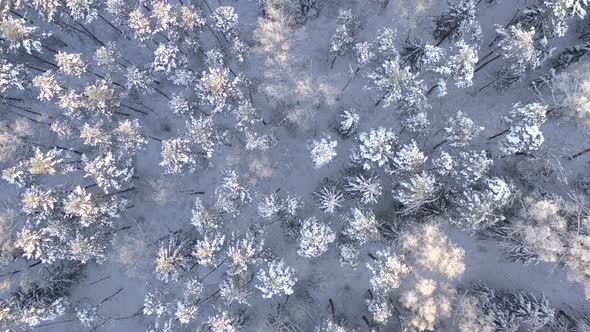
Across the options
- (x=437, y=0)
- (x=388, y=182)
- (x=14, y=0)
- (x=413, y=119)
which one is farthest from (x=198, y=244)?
(x=437, y=0)

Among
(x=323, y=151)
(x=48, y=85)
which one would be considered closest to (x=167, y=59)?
(x=48, y=85)

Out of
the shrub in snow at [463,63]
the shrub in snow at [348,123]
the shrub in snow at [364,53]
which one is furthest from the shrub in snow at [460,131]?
the shrub in snow at [364,53]

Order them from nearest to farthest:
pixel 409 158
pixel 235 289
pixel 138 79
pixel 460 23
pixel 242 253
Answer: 1. pixel 409 158
2. pixel 242 253
3. pixel 235 289
4. pixel 460 23
5. pixel 138 79

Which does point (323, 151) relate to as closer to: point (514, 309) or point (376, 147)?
point (376, 147)

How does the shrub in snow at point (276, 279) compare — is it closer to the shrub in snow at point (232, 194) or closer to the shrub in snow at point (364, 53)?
the shrub in snow at point (232, 194)

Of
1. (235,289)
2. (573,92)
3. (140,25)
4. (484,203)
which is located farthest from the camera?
(140,25)

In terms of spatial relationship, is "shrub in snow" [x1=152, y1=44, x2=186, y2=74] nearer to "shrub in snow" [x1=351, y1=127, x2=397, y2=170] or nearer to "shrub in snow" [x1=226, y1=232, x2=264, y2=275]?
"shrub in snow" [x1=226, y1=232, x2=264, y2=275]

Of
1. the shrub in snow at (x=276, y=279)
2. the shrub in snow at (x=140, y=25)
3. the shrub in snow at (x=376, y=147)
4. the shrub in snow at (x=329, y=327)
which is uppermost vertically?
the shrub in snow at (x=140, y=25)
